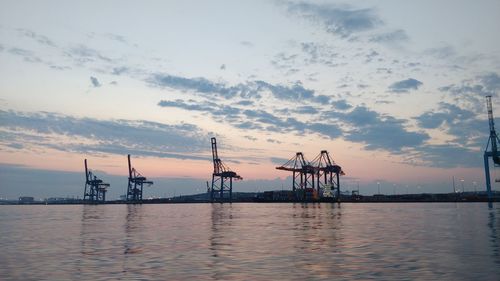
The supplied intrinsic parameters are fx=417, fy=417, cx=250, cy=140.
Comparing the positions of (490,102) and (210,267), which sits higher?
(490,102)

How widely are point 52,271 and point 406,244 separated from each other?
20.0 m

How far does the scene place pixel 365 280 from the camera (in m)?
14.8

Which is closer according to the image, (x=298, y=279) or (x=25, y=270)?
(x=298, y=279)

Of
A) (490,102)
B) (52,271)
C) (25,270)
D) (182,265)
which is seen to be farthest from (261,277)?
(490,102)

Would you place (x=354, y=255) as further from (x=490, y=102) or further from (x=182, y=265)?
(x=490, y=102)

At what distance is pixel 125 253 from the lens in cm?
2277

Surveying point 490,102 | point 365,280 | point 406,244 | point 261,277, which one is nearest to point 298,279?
point 261,277

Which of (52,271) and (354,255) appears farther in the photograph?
(354,255)

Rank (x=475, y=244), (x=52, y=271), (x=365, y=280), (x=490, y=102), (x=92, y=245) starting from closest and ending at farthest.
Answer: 1. (x=365, y=280)
2. (x=52, y=271)
3. (x=475, y=244)
4. (x=92, y=245)
5. (x=490, y=102)

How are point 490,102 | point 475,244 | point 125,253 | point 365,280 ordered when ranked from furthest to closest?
point 490,102 < point 475,244 < point 125,253 < point 365,280

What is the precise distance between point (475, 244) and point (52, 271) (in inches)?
918

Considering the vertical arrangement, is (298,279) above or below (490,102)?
below

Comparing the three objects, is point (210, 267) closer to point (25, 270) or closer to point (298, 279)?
point (298, 279)

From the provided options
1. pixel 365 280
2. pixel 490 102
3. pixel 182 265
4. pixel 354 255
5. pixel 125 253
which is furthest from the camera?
pixel 490 102
